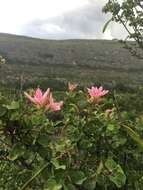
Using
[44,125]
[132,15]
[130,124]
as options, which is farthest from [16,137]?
[132,15]

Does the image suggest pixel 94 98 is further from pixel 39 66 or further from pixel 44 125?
pixel 39 66

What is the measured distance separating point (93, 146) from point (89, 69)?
19127cm

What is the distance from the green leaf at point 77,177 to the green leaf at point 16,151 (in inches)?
18.6

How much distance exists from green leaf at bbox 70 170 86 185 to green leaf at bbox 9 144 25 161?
47cm

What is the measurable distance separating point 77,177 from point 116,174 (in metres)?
0.35

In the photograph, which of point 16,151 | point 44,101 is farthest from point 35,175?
point 44,101

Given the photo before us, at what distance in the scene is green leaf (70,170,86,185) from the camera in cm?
539

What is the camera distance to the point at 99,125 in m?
6.13

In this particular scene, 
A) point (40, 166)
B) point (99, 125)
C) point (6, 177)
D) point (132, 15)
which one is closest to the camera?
point (40, 166)

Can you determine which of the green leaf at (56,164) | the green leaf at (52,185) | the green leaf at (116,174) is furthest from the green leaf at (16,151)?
the green leaf at (116,174)

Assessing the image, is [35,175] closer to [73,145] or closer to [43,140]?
[43,140]

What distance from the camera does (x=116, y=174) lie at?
5.55 metres

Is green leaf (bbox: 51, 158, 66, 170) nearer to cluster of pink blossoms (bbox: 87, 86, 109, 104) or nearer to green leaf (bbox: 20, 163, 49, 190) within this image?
green leaf (bbox: 20, 163, 49, 190)

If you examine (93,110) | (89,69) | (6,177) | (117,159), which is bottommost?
(89,69)
